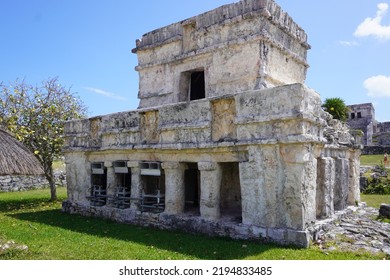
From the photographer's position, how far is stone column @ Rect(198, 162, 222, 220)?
7.93 metres

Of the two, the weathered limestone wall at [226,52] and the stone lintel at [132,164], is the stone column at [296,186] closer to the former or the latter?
the weathered limestone wall at [226,52]

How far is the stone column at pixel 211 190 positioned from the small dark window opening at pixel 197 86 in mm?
4792

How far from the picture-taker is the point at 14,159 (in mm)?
7805

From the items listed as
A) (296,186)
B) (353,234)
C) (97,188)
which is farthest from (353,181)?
(97,188)

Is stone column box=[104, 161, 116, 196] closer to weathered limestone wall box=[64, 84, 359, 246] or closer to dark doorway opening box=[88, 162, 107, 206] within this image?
weathered limestone wall box=[64, 84, 359, 246]

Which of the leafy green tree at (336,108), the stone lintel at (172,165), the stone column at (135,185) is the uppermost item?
the leafy green tree at (336,108)

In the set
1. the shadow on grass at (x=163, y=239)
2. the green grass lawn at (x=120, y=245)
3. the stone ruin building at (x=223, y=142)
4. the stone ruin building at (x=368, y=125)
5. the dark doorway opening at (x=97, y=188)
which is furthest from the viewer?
the stone ruin building at (x=368, y=125)

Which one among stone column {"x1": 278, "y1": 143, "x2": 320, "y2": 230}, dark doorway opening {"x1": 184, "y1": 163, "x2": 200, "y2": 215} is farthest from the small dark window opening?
stone column {"x1": 278, "y1": 143, "x2": 320, "y2": 230}

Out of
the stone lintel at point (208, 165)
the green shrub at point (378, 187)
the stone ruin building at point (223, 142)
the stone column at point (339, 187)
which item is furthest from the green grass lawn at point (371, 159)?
the stone lintel at point (208, 165)

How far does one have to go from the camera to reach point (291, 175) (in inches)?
267

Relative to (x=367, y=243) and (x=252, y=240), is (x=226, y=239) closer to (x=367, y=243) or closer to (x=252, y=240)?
(x=252, y=240)

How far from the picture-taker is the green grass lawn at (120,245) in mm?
6184

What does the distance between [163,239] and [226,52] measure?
19.2 ft

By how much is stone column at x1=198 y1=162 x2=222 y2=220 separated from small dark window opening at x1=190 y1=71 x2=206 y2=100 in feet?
15.7
